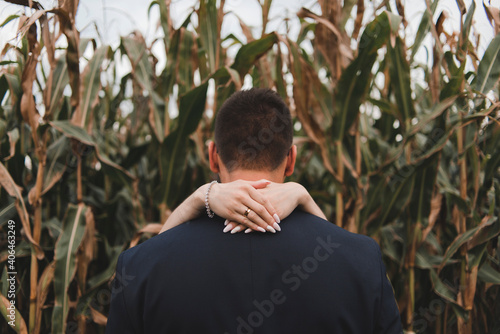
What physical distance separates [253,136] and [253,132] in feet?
0.04

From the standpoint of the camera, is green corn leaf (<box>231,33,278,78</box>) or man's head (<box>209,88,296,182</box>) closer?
man's head (<box>209,88,296,182</box>)

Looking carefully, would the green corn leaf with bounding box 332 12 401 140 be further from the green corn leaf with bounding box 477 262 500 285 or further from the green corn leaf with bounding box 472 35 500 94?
the green corn leaf with bounding box 477 262 500 285

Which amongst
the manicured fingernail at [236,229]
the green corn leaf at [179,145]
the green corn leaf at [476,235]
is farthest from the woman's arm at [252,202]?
the green corn leaf at [476,235]

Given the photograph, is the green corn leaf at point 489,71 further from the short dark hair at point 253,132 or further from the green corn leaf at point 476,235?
the short dark hair at point 253,132

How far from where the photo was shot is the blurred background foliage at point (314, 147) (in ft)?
5.43

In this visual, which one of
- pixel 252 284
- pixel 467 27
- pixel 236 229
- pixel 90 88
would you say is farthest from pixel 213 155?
pixel 467 27

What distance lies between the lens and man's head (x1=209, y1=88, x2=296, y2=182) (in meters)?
0.98

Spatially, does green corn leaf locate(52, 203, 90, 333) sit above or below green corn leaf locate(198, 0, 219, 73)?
below

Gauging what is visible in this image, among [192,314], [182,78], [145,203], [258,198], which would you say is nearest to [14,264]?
[145,203]

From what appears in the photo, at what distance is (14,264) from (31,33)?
1.06 metres

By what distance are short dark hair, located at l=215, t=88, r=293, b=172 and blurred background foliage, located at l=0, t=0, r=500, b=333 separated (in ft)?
2.17

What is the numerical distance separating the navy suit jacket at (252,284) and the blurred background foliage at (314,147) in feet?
2.74

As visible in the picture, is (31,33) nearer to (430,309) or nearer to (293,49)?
(293,49)

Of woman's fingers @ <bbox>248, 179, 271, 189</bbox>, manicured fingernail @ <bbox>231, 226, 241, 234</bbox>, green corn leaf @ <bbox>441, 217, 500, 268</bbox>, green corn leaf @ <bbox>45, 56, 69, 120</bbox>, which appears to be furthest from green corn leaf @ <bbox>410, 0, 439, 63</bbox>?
green corn leaf @ <bbox>45, 56, 69, 120</bbox>
